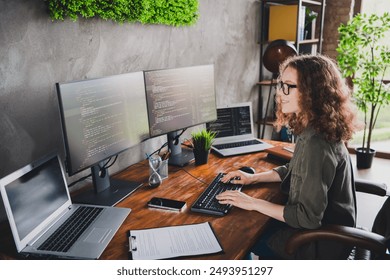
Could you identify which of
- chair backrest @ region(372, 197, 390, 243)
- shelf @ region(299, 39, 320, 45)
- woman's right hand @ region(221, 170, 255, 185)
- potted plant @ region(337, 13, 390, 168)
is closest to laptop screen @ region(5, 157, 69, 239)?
woman's right hand @ region(221, 170, 255, 185)

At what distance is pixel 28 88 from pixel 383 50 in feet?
11.5

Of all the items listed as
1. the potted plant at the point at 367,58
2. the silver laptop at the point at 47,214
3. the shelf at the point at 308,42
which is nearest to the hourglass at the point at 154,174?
the silver laptop at the point at 47,214

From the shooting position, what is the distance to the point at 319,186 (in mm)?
1357

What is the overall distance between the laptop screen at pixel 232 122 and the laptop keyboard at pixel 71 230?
3.88 ft

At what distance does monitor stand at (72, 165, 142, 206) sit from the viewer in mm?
1586

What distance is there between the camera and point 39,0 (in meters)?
1.51

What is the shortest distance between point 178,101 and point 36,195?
1.06m

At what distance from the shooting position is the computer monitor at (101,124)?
4.60 ft

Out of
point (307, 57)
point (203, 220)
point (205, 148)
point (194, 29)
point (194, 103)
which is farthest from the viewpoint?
point (194, 29)

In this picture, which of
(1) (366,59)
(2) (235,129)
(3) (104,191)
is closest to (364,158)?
(1) (366,59)

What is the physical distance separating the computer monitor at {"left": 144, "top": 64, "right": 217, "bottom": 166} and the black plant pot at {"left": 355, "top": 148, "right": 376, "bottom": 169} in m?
2.41

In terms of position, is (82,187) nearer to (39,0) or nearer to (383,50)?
(39,0)

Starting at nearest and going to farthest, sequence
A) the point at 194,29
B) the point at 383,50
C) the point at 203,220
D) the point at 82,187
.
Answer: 1. the point at 203,220
2. the point at 82,187
3. the point at 194,29
4. the point at 383,50
